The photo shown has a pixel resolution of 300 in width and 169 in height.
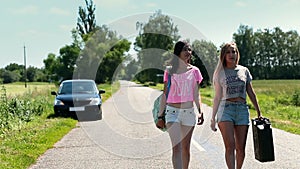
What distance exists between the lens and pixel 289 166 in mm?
6684

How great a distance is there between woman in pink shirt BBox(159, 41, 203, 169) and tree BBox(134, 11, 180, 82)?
0.89 meters

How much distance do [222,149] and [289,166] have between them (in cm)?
222

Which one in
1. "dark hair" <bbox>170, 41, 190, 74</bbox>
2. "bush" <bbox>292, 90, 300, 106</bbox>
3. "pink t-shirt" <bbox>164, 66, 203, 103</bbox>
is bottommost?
"bush" <bbox>292, 90, 300, 106</bbox>

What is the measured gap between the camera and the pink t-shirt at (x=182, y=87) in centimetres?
529

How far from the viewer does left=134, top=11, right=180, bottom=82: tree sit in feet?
61.0

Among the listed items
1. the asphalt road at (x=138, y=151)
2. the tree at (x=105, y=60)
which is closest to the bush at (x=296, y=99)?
the tree at (x=105, y=60)

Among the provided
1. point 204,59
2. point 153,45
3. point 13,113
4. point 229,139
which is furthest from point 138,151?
point 153,45

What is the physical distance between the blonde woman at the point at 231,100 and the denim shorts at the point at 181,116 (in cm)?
36

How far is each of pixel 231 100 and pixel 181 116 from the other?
0.71 meters

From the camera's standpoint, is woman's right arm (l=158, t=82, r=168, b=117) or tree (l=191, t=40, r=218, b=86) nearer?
woman's right arm (l=158, t=82, r=168, b=117)

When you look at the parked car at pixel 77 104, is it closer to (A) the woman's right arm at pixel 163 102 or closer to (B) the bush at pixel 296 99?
(A) the woman's right arm at pixel 163 102

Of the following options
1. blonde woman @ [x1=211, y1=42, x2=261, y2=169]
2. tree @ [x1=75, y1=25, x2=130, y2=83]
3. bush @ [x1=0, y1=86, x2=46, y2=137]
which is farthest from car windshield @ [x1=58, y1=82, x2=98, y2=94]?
blonde woman @ [x1=211, y1=42, x2=261, y2=169]

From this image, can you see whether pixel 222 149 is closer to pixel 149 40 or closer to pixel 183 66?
pixel 183 66

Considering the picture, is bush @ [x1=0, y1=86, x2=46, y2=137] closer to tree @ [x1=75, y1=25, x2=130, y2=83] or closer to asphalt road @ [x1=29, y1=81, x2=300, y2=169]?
asphalt road @ [x1=29, y1=81, x2=300, y2=169]
